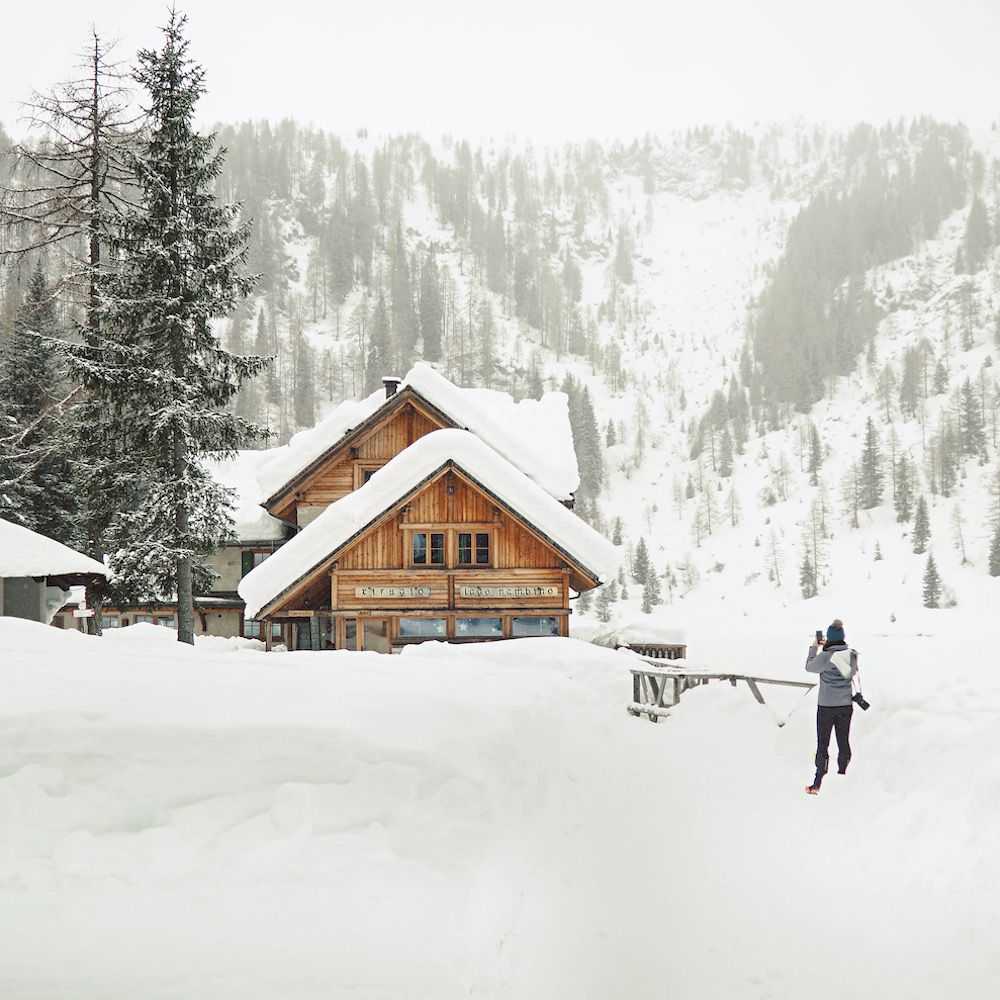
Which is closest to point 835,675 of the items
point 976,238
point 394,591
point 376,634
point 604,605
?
point 394,591

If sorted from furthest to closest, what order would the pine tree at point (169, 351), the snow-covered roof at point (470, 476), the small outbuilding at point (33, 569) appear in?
the small outbuilding at point (33, 569)
the snow-covered roof at point (470, 476)
the pine tree at point (169, 351)

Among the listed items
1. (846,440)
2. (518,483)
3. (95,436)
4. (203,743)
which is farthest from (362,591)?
(846,440)

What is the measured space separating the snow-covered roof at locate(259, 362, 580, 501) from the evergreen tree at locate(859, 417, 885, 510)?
2774 inches

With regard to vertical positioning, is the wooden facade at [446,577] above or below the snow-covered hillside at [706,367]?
below

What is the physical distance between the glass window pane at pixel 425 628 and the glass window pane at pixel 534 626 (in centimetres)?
208

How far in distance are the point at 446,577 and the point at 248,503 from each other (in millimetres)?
13930

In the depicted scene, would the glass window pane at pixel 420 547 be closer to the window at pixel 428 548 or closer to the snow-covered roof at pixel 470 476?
the window at pixel 428 548

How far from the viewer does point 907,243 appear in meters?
152

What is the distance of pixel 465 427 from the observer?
81.4 ft

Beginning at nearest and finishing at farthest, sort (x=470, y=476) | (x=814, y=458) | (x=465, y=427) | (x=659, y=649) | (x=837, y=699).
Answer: (x=837, y=699) → (x=470, y=476) → (x=465, y=427) → (x=659, y=649) → (x=814, y=458)

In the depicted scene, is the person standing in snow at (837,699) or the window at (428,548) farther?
the window at (428,548)

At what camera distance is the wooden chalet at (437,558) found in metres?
19.9

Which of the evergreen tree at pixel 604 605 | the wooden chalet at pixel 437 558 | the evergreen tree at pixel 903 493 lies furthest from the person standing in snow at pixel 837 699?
the evergreen tree at pixel 903 493

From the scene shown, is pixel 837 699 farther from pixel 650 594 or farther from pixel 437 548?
pixel 650 594
